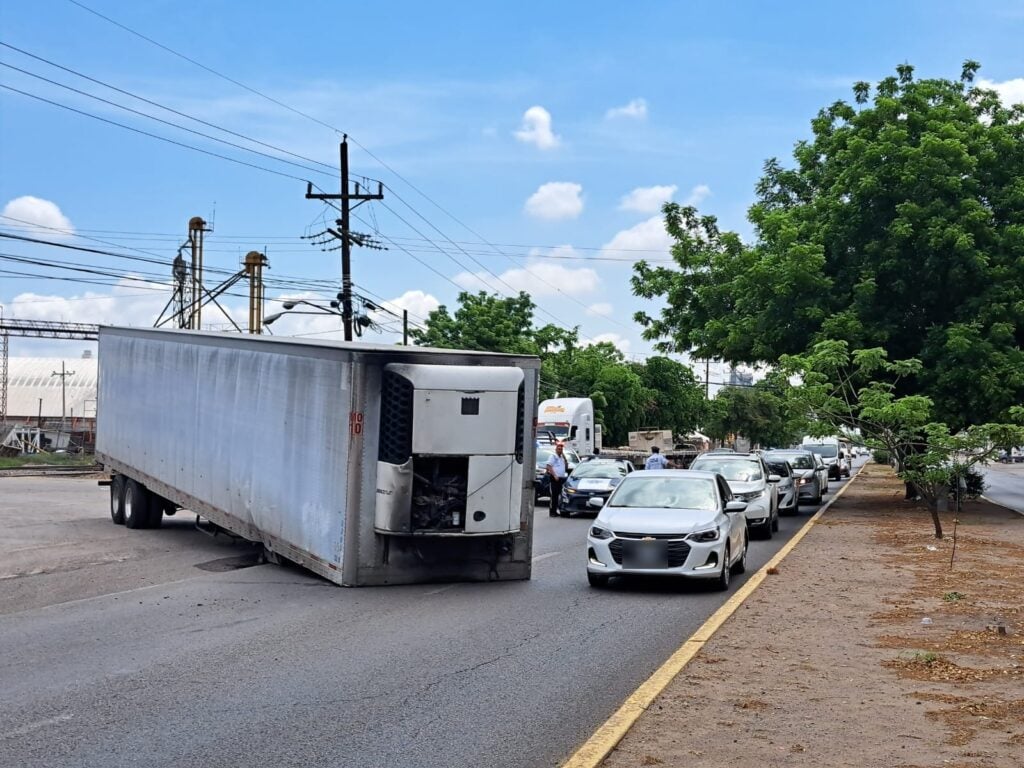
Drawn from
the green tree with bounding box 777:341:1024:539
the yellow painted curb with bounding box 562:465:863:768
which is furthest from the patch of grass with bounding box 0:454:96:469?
the yellow painted curb with bounding box 562:465:863:768

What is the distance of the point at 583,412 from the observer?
4703 cm

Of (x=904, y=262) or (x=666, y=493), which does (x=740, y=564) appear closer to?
(x=666, y=493)

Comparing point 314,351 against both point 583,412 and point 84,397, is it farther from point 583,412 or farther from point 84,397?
point 84,397

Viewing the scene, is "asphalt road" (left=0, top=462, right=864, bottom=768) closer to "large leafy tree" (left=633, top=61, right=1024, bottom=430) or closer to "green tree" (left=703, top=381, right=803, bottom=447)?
"large leafy tree" (left=633, top=61, right=1024, bottom=430)

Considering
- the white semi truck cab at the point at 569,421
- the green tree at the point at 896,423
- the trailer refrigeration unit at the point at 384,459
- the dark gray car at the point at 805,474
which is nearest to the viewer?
the trailer refrigeration unit at the point at 384,459

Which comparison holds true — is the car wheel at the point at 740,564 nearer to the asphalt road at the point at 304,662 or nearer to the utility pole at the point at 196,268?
the asphalt road at the point at 304,662

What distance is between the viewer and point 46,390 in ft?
333

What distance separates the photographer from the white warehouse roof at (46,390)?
99.5 metres

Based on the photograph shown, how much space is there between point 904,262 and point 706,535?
18.4 metres

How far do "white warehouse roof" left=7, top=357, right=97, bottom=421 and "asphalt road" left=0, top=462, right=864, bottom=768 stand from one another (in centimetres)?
8813

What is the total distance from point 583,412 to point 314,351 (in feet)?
109

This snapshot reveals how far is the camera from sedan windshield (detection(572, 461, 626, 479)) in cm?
2867

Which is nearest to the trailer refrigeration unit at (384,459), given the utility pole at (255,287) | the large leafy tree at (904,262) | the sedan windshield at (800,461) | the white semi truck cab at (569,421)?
the large leafy tree at (904,262)

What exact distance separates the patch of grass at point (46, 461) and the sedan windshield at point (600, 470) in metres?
25.8
